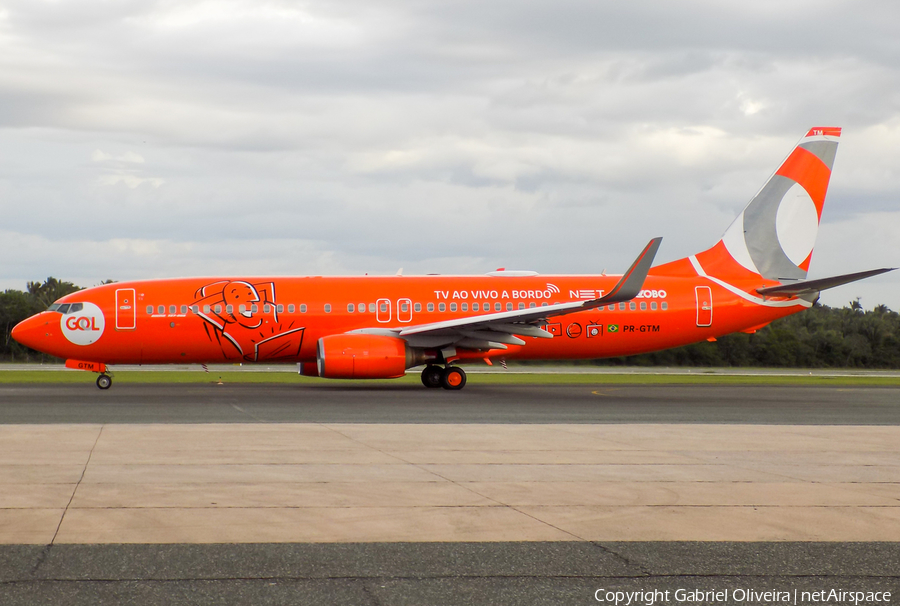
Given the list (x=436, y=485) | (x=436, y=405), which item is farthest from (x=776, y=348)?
(x=436, y=485)

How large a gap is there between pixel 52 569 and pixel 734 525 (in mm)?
5079

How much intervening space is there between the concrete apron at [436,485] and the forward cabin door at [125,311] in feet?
39.8

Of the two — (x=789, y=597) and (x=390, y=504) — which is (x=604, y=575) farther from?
(x=390, y=504)

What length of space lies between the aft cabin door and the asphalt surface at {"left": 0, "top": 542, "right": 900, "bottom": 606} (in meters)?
21.3

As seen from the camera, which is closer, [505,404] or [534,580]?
[534,580]

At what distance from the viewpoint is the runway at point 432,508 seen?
539 cm

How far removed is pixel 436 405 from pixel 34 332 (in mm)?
13299

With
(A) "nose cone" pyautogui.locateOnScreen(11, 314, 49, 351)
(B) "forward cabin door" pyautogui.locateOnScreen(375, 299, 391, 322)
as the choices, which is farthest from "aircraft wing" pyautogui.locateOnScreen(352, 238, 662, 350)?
(A) "nose cone" pyautogui.locateOnScreen(11, 314, 49, 351)

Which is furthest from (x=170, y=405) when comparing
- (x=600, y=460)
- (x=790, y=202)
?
(x=790, y=202)

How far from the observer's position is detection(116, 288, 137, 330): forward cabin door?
25078 millimetres

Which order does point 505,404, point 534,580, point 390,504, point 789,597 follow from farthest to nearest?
point 505,404 < point 390,504 < point 534,580 < point 789,597

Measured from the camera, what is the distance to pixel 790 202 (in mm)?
28547

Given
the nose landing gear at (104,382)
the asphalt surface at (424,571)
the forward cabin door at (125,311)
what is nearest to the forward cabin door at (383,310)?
the forward cabin door at (125,311)

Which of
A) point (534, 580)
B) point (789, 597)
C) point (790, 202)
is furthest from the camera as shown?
point (790, 202)
